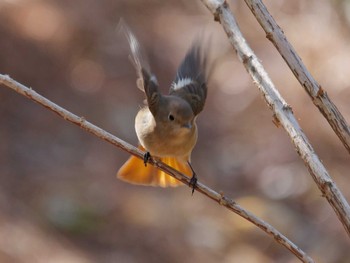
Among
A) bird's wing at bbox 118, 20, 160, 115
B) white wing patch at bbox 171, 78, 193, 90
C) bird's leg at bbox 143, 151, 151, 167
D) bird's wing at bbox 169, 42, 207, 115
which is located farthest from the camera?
white wing patch at bbox 171, 78, 193, 90

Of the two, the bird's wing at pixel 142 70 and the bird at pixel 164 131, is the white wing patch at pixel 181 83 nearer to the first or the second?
the bird at pixel 164 131

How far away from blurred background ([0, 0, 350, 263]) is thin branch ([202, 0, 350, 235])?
12.2 ft

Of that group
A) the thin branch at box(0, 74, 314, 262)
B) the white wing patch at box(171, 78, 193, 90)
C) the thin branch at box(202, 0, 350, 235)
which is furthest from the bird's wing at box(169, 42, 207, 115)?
the thin branch at box(202, 0, 350, 235)

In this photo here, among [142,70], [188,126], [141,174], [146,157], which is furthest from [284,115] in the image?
[141,174]

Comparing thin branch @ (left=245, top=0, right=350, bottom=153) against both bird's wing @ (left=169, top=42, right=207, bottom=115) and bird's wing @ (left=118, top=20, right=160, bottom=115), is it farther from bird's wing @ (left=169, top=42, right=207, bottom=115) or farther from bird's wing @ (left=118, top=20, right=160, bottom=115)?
bird's wing @ (left=169, top=42, right=207, bottom=115)

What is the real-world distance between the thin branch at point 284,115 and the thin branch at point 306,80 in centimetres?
10

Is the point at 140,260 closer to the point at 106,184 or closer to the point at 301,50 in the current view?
the point at 106,184

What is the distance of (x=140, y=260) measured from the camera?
6.12 meters

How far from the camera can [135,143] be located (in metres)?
7.20

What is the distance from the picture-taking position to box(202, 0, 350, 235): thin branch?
7.55 feet

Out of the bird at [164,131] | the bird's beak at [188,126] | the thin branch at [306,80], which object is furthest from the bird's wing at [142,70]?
the thin branch at [306,80]

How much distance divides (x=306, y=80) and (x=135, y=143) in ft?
16.0

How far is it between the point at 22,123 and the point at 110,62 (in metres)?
1.12

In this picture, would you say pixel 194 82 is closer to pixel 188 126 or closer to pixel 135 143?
pixel 188 126
